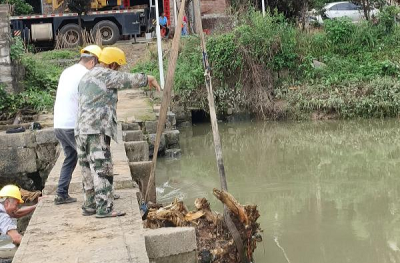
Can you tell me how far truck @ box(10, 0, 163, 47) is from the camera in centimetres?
2703

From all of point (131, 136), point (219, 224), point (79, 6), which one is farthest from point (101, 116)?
point (79, 6)

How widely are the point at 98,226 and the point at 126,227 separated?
0.31 m

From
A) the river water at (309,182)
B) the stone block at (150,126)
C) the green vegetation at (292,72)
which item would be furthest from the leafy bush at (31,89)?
the green vegetation at (292,72)

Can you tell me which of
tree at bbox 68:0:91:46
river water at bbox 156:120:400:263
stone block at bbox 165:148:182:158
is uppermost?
tree at bbox 68:0:91:46

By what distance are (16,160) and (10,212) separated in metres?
5.17

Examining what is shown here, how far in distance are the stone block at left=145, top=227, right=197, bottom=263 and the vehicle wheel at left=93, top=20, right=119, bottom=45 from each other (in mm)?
21292

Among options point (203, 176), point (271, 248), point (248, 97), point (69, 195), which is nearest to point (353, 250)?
point (271, 248)

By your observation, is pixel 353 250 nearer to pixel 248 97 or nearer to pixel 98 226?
pixel 98 226

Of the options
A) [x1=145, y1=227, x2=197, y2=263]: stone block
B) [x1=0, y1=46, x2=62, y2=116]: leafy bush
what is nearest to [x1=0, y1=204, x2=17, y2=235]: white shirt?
[x1=145, y1=227, x2=197, y2=263]: stone block

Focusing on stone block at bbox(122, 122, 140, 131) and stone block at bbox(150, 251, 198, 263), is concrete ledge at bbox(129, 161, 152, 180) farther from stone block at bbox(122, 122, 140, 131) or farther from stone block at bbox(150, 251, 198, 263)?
stone block at bbox(122, 122, 140, 131)

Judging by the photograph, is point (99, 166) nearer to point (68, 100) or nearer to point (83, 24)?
point (68, 100)

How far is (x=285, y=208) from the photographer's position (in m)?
11.2

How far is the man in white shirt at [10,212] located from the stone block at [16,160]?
4822mm

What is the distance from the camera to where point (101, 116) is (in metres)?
6.93
